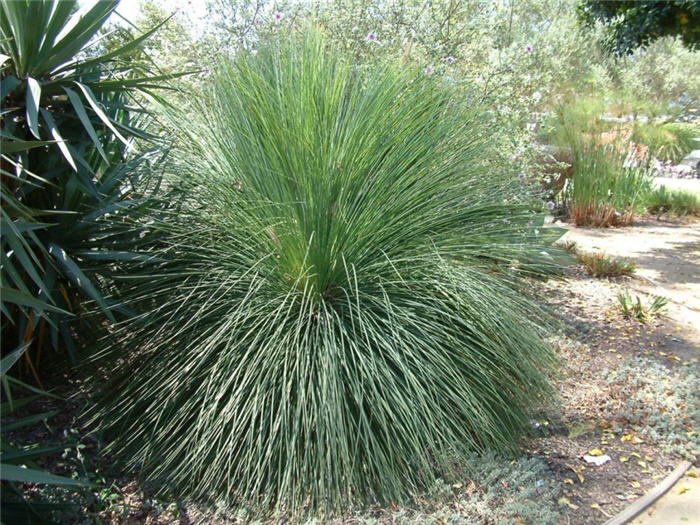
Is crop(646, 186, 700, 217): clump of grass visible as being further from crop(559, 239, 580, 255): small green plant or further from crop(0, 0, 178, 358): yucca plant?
crop(0, 0, 178, 358): yucca plant

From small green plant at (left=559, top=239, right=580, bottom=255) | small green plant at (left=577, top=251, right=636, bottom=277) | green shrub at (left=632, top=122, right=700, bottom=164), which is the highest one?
green shrub at (left=632, top=122, right=700, bottom=164)

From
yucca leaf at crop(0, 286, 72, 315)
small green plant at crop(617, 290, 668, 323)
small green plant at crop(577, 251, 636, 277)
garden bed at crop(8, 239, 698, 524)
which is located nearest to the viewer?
yucca leaf at crop(0, 286, 72, 315)

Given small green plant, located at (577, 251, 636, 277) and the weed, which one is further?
small green plant, located at (577, 251, 636, 277)

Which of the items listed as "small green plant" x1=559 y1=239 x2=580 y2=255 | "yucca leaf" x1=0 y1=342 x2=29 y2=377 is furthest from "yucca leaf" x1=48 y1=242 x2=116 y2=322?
"small green plant" x1=559 y1=239 x2=580 y2=255

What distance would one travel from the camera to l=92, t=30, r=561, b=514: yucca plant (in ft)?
7.61

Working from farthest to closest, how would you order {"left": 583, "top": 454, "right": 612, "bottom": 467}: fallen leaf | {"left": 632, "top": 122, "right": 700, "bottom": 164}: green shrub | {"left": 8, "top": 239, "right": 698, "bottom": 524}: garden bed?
{"left": 632, "top": 122, "right": 700, "bottom": 164}: green shrub < {"left": 583, "top": 454, "right": 612, "bottom": 467}: fallen leaf < {"left": 8, "top": 239, "right": 698, "bottom": 524}: garden bed

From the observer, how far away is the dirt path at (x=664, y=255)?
4.80 m

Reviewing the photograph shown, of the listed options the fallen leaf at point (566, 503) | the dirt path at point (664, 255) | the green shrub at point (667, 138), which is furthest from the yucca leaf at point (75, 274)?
the green shrub at point (667, 138)

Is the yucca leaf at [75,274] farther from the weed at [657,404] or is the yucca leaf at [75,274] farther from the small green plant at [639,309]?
the small green plant at [639,309]

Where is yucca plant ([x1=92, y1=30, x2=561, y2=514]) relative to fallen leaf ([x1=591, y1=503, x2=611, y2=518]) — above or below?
above

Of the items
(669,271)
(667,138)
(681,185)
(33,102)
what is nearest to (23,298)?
(33,102)

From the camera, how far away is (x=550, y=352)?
2.95 metres

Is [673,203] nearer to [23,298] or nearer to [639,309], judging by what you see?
[639,309]

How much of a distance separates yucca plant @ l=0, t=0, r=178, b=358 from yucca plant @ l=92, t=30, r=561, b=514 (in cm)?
26
